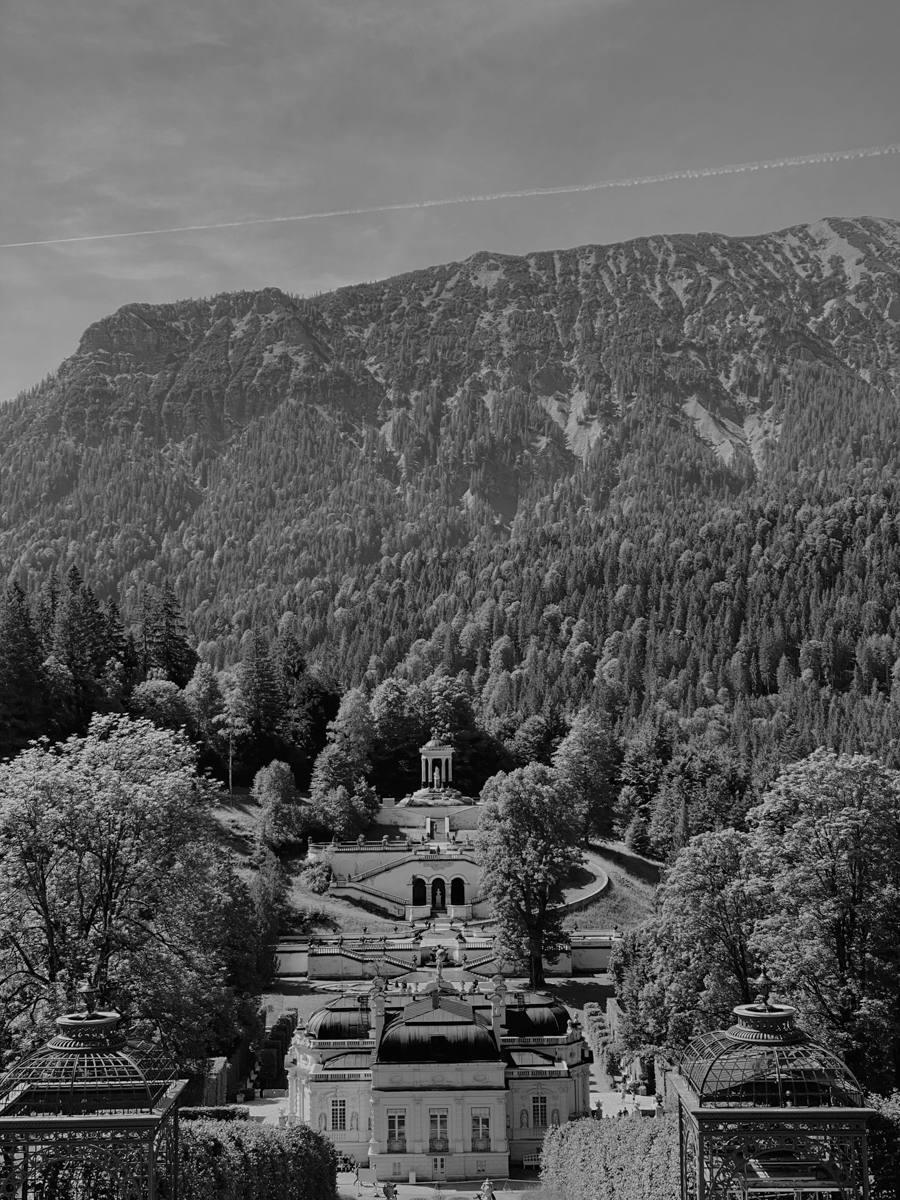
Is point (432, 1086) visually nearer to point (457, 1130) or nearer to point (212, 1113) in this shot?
point (457, 1130)

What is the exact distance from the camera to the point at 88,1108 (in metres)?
19.7

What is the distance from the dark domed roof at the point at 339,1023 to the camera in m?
62.4

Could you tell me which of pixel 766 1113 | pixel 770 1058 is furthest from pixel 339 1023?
pixel 766 1113

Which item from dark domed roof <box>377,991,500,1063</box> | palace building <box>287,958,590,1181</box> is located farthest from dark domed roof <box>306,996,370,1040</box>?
dark domed roof <box>377,991,500,1063</box>

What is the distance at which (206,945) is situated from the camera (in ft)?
161

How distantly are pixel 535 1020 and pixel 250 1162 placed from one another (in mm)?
34585

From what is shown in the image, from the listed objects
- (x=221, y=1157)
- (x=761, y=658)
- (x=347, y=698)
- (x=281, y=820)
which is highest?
(x=761, y=658)

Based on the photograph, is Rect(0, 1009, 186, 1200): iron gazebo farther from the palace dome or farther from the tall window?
the tall window

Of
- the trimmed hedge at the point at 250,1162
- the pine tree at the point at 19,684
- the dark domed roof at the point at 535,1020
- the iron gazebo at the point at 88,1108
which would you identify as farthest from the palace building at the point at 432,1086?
the iron gazebo at the point at 88,1108

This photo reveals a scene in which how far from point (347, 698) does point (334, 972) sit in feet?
162

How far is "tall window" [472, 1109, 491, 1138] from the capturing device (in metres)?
58.4

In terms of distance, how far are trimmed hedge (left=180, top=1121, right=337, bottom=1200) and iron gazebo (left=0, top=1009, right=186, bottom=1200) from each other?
395 inches

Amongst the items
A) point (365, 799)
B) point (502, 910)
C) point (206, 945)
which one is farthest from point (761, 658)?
point (206, 945)

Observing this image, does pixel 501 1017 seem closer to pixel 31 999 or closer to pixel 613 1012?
pixel 613 1012
